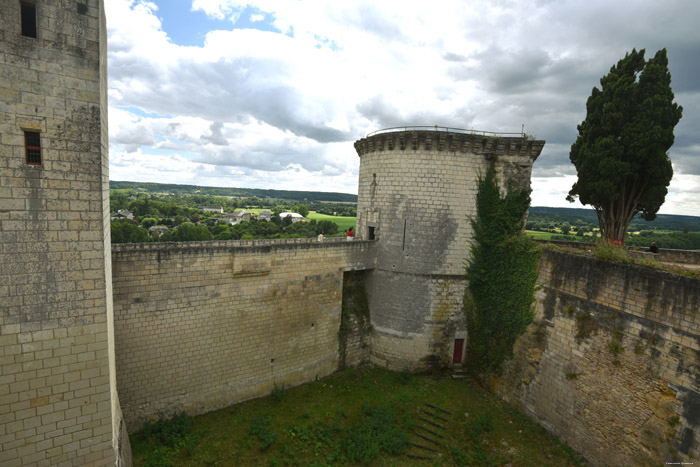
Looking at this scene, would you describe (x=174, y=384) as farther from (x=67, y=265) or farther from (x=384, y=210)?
(x=384, y=210)

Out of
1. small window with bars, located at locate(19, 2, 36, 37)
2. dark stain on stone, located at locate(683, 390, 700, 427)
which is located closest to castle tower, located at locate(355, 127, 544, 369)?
dark stain on stone, located at locate(683, 390, 700, 427)

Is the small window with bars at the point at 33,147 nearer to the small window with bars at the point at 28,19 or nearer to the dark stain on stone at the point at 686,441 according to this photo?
the small window with bars at the point at 28,19

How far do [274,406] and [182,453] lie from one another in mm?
2964

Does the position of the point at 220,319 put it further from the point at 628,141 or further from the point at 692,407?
the point at 628,141

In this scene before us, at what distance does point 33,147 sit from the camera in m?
5.42

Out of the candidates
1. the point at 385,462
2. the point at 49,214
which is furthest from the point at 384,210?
the point at 49,214

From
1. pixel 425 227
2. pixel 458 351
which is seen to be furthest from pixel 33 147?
pixel 458 351

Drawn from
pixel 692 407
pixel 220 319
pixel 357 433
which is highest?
pixel 220 319

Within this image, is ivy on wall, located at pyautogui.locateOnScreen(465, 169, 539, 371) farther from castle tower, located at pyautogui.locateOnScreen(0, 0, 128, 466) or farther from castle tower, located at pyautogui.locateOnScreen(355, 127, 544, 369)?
castle tower, located at pyautogui.locateOnScreen(0, 0, 128, 466)

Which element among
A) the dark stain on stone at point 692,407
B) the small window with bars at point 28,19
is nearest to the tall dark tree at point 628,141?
the dark stain on stone at point 692,407

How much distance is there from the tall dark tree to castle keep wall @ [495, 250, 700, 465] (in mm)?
3925

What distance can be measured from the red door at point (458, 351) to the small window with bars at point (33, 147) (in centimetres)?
1355

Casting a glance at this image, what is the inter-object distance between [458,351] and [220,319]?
9281 millimetres

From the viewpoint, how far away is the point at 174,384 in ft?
32.0
